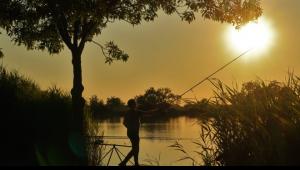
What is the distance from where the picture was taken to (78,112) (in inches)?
882

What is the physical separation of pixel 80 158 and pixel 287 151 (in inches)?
515

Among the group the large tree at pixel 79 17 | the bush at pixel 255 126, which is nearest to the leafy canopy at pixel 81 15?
the large tree at pixel 79 17

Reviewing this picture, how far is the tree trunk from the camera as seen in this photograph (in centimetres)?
2039

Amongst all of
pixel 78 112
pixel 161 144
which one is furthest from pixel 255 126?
pixel 161 144

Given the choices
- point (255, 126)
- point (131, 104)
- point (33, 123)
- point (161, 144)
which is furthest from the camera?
point (161, 144)

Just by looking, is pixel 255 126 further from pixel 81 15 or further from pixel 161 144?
pixel 161 144

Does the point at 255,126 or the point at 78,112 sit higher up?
the point at 78,112

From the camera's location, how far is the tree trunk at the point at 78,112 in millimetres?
20391

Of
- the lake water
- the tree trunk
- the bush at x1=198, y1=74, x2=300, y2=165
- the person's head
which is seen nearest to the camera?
the bush at x1=198, y1=74, x2=300, y2=165


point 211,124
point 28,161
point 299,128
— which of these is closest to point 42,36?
point 28,161

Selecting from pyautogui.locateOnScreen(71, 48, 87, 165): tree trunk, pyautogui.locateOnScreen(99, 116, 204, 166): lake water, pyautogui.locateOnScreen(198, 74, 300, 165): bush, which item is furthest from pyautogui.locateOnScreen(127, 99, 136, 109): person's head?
pyautogui.locateOnScreen(198, 74, 300, 165): bush

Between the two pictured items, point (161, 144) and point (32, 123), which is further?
point (161, 144)

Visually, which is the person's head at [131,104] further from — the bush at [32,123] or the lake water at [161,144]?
the bush at [32,123]

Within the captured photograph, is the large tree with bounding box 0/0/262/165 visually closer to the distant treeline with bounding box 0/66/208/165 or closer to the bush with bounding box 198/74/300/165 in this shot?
the distant treeline with bounding box 0/66/208/165
